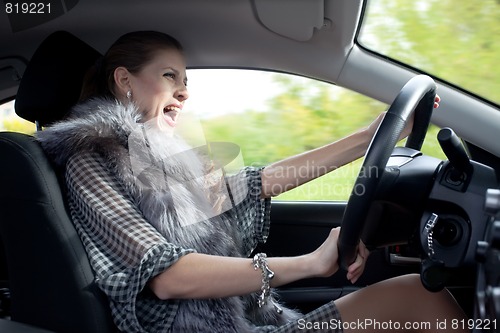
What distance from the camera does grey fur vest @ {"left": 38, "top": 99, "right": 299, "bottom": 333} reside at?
5.52 feet

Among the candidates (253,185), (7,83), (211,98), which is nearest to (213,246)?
(253,185)

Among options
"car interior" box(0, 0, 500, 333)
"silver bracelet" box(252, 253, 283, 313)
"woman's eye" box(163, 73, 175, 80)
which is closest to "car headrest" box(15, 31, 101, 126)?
"car interior" box(0, 0, 500, 333)

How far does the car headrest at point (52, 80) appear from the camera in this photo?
1867 millimetres

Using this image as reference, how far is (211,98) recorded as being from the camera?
7.26ft

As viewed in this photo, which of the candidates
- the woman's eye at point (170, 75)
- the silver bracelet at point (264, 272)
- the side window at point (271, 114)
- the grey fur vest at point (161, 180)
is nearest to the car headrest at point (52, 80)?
the grey fur vest at point (161, 180)

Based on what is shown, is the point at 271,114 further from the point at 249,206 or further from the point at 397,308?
the point at 397,308

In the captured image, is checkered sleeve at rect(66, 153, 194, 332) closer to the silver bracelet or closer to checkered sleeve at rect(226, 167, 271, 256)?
the silver bracelet

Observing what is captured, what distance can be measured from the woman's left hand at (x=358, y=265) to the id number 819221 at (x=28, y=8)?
1099mm

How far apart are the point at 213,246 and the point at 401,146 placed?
0.49m

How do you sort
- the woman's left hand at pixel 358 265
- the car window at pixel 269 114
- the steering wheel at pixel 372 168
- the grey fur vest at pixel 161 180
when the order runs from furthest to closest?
the car window at pixel 269 114 < the grey fur vest at pixel 161 180 < the woman's left hand at pixel 358 265 < the steering wheel at pixel 372 168

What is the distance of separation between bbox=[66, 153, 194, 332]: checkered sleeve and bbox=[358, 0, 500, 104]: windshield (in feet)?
2.68

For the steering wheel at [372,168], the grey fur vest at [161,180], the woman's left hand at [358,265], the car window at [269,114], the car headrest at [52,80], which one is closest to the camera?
the steering wheel at [372,168]

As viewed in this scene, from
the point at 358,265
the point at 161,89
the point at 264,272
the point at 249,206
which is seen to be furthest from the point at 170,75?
the point at 358,265

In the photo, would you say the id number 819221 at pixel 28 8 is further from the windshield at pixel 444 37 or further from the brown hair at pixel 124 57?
the windshield at pixel 444 37
